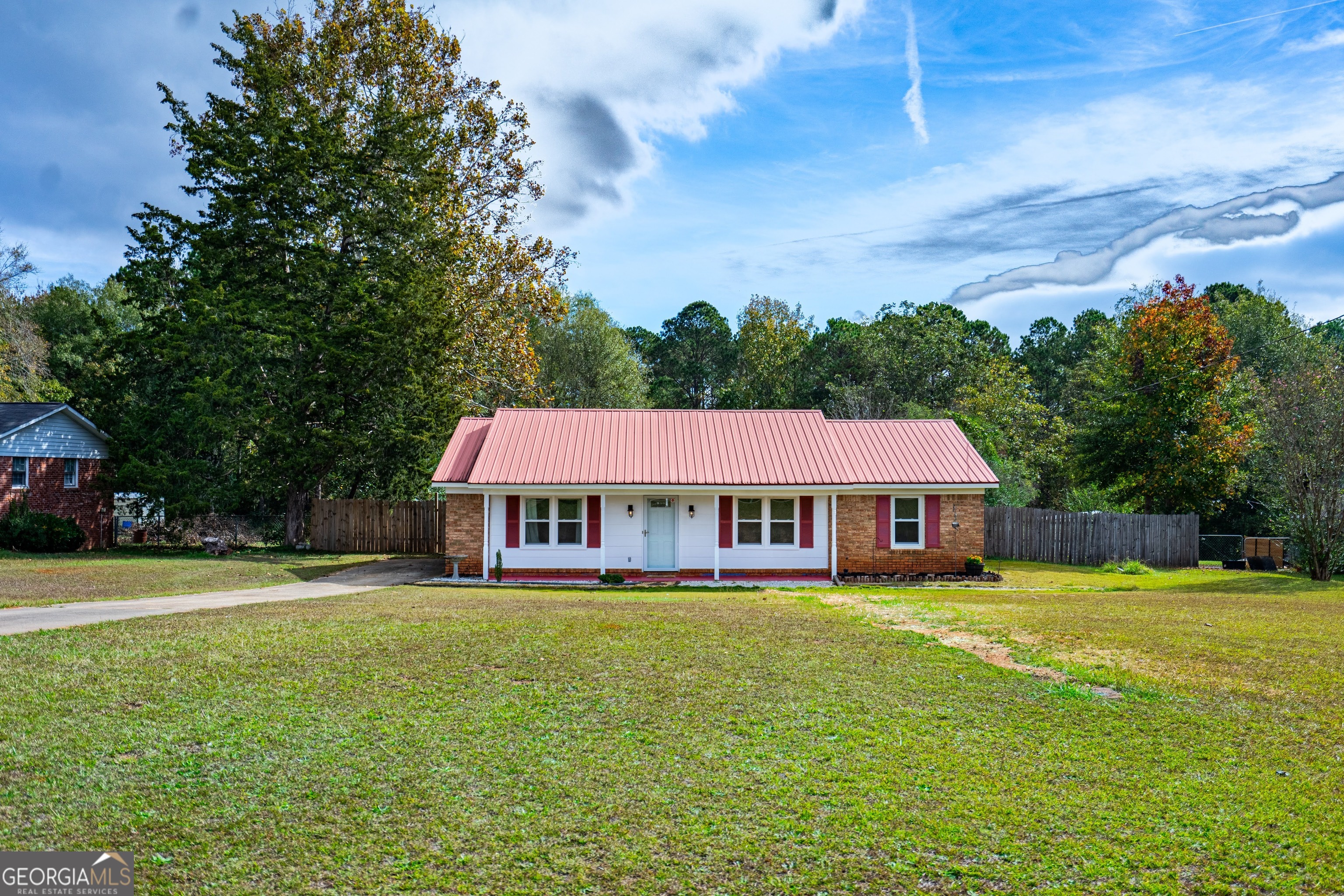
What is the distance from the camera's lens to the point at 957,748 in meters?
6.46

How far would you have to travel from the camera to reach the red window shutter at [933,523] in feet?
69.9

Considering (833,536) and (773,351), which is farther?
(773,351)

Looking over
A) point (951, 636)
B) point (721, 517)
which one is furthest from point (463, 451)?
point (951, 636)

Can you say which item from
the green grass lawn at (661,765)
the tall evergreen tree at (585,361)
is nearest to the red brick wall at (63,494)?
the green grass lawn at (661,765)

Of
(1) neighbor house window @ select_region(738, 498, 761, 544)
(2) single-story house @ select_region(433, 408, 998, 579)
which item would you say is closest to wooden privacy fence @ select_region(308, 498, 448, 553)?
(2) single-story house @ select_region(433, 408, 998, 579)

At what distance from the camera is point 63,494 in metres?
27.5

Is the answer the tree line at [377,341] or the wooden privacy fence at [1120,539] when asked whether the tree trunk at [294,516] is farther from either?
the wooden privacy fence at [1120,539]

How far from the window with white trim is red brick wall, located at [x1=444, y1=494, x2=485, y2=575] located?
10.5 metres

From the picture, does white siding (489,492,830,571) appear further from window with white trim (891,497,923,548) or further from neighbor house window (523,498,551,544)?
window with white trim (891,497,923,548)

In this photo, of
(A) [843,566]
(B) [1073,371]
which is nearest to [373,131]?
(A) [843,566]

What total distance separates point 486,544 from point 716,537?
582 cm

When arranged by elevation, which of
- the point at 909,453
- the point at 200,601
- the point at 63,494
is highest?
the point at 909,453

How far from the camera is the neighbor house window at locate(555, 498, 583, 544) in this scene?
2133 cm

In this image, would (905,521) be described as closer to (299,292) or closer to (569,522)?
(569,522)
